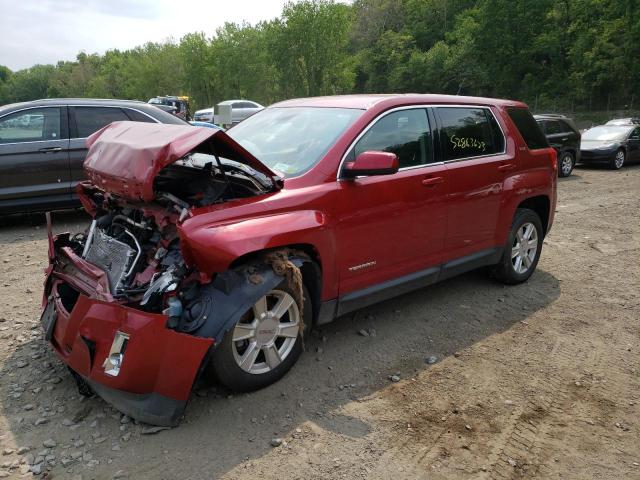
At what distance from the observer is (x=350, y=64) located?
5472 cm

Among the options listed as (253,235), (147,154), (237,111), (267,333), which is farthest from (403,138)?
(237,111)

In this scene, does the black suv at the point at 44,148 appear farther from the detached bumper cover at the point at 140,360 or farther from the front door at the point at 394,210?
the front door at the point at 394,210

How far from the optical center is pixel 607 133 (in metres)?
16.3

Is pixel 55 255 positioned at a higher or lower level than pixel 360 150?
lower

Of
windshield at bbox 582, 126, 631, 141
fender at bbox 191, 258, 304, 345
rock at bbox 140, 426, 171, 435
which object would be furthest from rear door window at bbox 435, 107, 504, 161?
windshield at bbox 582, 126, 631, 141

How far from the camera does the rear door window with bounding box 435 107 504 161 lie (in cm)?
442

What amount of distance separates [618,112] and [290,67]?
101 feet

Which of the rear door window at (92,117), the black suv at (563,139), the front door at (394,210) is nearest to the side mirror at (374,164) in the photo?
the front door at (394,210)

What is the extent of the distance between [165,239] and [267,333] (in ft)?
2.82

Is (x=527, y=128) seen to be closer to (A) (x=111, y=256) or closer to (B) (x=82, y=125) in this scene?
(A) (x=111, y=256)

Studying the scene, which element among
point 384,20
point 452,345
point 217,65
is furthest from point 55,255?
point 384,20

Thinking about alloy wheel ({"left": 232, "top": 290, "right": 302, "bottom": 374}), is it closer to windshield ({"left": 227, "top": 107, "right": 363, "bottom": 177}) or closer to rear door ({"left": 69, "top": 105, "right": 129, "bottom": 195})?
windshield ({"left": 227, "top": 107, "right": 363, "bottom": 177})

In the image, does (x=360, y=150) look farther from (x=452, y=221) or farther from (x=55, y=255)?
(x=55, y=255)

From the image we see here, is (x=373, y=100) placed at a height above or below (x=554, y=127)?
below
